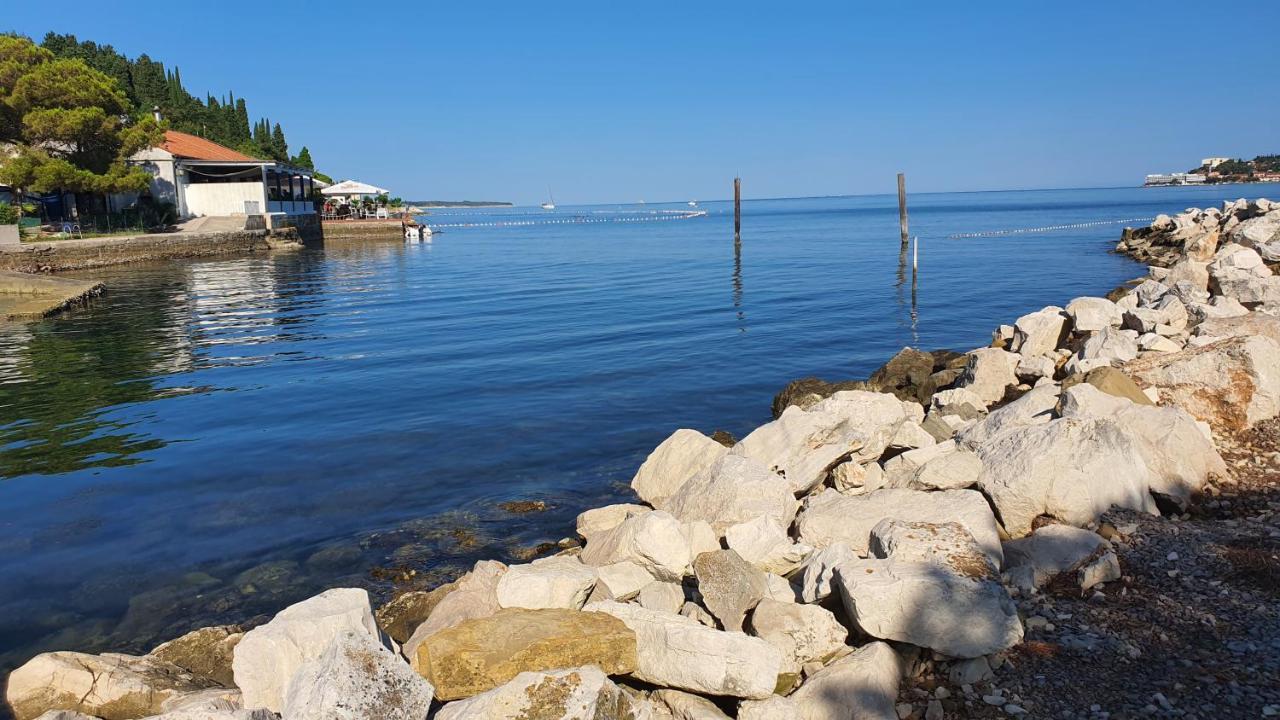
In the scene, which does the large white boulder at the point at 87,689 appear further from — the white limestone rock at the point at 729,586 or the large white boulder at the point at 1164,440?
the large white boulder at the point at 1164,440

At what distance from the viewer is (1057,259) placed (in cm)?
4044

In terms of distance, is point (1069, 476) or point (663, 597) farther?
point (1069, 476)

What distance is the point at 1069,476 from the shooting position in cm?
663

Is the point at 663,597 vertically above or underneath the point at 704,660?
underneath

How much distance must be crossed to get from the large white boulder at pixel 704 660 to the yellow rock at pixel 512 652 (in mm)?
117

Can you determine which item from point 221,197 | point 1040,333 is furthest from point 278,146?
point 1040,333

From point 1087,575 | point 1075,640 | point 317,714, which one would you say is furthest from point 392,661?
point 1087,575

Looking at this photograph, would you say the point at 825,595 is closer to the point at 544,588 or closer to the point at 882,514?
the point at 882,514

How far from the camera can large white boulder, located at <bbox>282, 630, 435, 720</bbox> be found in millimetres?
4172

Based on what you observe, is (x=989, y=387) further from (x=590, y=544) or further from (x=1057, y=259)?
(x=1057, y=259)

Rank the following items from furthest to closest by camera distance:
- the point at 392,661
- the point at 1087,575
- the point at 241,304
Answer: the point at 241,304 → the point at 1087,575 → the point at 392,661

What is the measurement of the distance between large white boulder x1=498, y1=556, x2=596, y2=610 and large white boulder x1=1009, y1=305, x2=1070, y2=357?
9411 millimetres

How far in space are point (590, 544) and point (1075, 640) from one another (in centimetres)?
384

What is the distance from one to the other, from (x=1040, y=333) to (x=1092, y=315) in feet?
2.51
